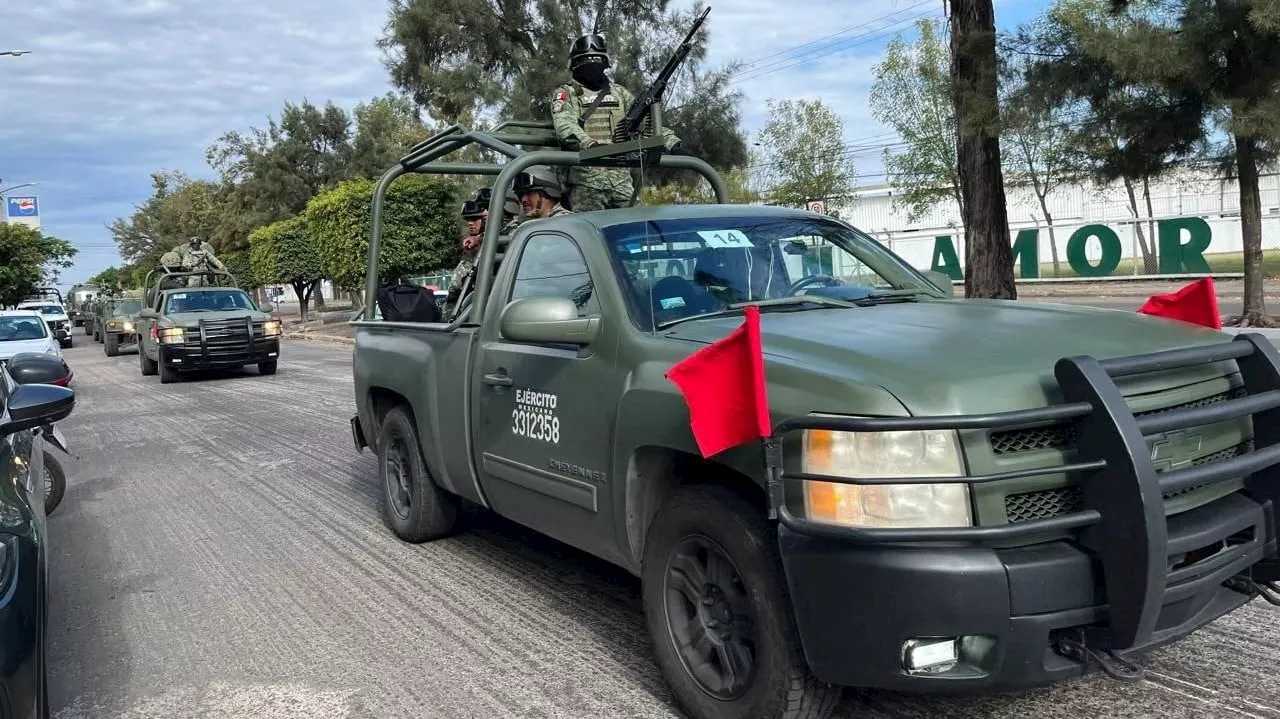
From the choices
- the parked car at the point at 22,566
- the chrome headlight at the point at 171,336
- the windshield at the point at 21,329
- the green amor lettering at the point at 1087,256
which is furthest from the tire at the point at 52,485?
the green amor lettering at the point at 1087,256

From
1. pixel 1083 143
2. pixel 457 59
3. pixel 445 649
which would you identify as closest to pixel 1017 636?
pixel 445 649

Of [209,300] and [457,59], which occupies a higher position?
[457,59]

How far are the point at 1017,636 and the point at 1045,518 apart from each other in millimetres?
297

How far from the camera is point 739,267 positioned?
3.86 m

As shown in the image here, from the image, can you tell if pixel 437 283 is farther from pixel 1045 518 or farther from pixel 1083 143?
pixel 1045 518

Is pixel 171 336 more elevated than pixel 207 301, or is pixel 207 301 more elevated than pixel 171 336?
pixel 207 301

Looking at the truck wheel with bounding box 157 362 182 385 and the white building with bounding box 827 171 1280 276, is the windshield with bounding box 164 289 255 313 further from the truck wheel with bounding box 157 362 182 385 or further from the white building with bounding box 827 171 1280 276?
the white building with bounding box 827 171 1280 276

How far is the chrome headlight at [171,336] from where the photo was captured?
1662cm

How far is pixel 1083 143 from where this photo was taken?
12781 mm

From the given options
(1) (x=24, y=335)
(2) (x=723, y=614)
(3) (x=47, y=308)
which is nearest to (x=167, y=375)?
(1) (x=24, y=335)

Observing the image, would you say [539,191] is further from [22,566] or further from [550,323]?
[22,566]

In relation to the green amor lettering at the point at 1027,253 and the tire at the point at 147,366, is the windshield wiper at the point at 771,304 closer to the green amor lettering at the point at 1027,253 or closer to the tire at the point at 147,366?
the tire at the point at 147,366

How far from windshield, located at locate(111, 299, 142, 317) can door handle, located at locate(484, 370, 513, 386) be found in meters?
27.5

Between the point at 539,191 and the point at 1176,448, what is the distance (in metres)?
4.04
